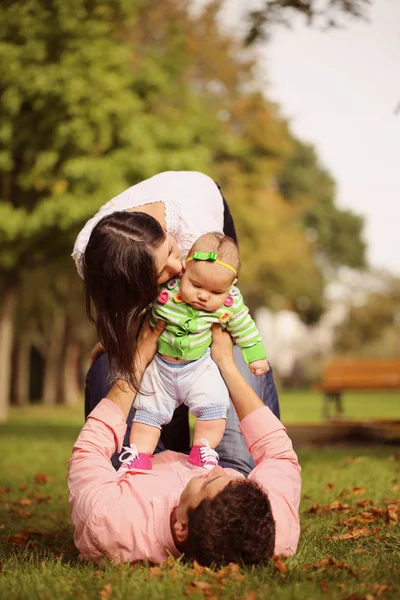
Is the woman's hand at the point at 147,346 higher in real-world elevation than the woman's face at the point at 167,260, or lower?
lower

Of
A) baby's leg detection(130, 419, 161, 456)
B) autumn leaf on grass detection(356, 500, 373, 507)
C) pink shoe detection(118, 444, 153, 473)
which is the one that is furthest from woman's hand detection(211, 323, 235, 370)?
autumn leaf on grass detection(356, 500, 373, 507)

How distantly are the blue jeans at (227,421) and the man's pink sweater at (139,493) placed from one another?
0.86m

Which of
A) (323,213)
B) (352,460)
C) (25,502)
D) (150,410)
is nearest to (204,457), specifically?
(150,410)

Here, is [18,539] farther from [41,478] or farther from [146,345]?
[41,478]

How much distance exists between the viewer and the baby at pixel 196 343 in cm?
448

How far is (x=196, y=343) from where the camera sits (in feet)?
14.9

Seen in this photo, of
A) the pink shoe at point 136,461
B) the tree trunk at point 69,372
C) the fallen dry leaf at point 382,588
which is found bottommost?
the tree trunk at point 69,372

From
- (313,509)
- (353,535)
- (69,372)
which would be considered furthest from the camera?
(69,372)

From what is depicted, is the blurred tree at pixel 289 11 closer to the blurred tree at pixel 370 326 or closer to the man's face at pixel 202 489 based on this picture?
the man's face at pixel 202 489

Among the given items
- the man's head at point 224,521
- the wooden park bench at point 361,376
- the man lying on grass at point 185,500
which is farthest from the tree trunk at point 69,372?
the man's head at point 224,521

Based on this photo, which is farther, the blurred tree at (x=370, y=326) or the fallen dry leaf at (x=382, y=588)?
the blurred tree at (x=370, y=326)

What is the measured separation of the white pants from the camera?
4.55m

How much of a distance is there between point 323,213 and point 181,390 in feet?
142

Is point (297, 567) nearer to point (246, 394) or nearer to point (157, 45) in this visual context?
point (246, 394)
